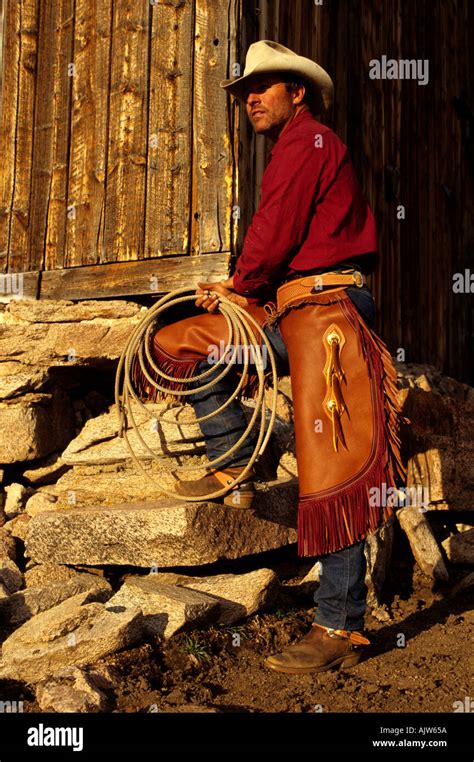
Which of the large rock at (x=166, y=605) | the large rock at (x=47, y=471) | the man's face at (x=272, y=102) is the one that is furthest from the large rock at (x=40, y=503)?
the man's face at (x=272, y=102)

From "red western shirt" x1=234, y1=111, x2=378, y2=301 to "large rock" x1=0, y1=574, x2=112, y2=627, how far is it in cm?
176

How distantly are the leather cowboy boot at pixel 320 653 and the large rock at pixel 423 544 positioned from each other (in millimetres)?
1486

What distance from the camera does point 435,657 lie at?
12.6 feet

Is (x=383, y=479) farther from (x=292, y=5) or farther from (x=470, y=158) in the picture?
(x=470, y=158)

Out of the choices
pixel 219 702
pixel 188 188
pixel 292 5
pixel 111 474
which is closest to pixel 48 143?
pixel 188 188

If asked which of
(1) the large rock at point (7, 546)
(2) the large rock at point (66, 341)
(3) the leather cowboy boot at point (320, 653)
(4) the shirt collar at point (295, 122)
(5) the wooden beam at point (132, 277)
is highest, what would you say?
(4) the shirt collar at point (295, 122)

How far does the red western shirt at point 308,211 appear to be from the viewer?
12.1 feet

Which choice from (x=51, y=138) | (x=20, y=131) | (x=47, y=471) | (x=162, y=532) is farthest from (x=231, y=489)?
(x=20, y=131)

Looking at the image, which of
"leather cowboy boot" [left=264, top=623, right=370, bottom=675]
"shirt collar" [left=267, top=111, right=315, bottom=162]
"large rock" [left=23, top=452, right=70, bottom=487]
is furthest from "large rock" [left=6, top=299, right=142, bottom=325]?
"leather cowboy boot" [left=264, top=623, right=370, bottom=675]

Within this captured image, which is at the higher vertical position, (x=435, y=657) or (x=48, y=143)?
(x=48, y=143)

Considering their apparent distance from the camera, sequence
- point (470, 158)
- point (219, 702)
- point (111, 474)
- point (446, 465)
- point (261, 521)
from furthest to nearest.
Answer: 1. point (470, 158)
2. point (446, 465)
3. point (111, 474)
4. point (261, 521)
5. point (219, 702)

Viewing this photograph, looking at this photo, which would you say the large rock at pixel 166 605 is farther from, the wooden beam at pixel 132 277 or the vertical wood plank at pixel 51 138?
the vertical wood plank at pixel 51 138

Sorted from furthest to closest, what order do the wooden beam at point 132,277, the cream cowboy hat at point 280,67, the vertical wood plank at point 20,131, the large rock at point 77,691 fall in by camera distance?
the vertical wood plank at point 20,131, the wooden beam at point 132,277, the cream cowboy hat at point 280,67, the large rock at point 77,691

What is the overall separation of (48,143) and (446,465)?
11.1ft
